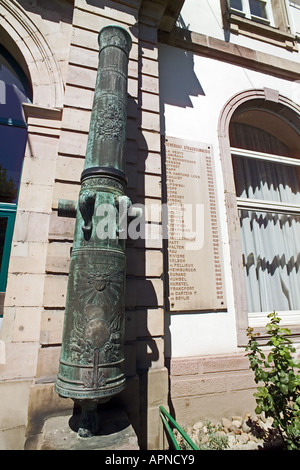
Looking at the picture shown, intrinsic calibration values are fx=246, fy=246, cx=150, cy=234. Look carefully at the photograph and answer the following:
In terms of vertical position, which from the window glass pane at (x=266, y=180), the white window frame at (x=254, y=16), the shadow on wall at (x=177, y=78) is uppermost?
the white window frame at (x=254, y=16)

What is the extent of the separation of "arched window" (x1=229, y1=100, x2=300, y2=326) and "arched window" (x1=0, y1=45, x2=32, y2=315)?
389cm

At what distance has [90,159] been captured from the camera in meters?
2.45

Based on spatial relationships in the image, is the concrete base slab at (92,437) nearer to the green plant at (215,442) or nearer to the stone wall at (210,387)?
the stone wall at (210,387)

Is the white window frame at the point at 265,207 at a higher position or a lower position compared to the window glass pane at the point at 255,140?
lower

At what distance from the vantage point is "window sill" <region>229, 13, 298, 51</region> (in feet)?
19.0

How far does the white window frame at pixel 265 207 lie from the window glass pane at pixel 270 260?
0.35ft

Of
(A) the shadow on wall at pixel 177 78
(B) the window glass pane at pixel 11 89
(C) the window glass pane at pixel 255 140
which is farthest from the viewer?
(C) the window glass pane at pixel 255 140

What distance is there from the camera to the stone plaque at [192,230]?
3.67 metres

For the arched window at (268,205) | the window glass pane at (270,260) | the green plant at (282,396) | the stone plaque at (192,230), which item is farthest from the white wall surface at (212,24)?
the green plant at (282,396)

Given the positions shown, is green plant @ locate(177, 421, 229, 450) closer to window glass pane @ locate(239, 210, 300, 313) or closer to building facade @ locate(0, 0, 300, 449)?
building facade @ locate(0, 0, 300, 449)

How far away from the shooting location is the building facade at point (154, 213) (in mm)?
2816

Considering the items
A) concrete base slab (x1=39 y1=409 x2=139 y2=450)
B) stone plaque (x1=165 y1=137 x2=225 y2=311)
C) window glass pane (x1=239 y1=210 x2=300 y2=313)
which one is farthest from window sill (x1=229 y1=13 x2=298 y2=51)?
concrete base slab (x1=39 y1=409 x2=139 y2=450)

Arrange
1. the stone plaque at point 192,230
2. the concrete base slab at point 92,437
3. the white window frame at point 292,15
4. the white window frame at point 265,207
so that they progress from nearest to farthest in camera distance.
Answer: the concrete base slab at point 92,437
the stone plaque at point 192,230
the white window frame at point 265,207
the white window frame at point 292,15

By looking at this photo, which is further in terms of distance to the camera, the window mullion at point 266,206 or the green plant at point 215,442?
the window mullion at point 266,206
